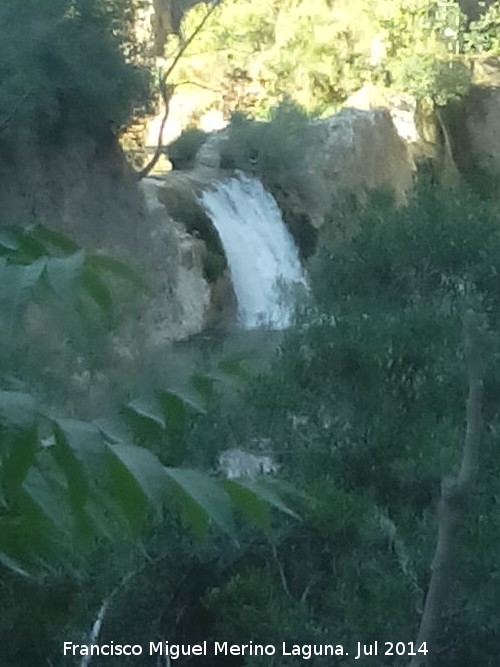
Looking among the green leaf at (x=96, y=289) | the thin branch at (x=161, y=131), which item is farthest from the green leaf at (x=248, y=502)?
the thin branch at (x=161, y=131)

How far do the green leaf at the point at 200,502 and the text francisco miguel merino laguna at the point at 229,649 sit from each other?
1.24 meters

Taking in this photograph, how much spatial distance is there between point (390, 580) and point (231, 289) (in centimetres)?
840

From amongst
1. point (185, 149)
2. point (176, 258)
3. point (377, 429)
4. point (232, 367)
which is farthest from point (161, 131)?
point (232, 367)

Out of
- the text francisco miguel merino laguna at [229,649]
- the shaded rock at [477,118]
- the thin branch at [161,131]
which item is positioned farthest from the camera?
the shaded rock at [477,118]

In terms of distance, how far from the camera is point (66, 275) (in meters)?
1.20

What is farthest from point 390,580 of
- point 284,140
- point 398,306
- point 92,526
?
point 284,140

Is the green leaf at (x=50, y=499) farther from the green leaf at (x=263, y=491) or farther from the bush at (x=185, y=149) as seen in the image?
the bush at (x=185, y=149)

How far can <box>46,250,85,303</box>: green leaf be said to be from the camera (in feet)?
3.84

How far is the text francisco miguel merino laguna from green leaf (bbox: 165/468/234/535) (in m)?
1.24

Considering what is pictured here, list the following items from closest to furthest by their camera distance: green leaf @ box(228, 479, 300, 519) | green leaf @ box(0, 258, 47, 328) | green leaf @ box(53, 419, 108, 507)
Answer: green leaf @ box(0, 258, 47, 328) → green leaf @ box(53, 419, 108, 507) → green leaf @ box(228, 479, 300, 519)

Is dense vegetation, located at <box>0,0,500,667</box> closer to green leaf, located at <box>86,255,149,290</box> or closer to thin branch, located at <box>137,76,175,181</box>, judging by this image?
green leaf, located at <box>86,255,149,290</box>

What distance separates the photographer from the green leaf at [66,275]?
117 centimetres

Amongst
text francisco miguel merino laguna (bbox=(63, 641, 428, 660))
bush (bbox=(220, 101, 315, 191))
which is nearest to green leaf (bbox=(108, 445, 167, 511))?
text francisco miguel merino laguna (bbox=(63, 641, 428, 660))

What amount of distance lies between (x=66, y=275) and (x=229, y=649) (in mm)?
1711
